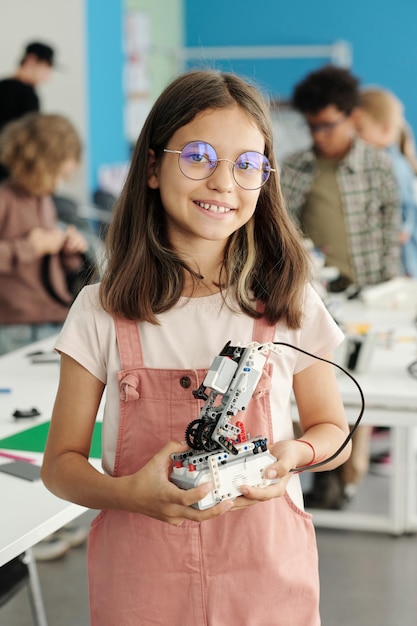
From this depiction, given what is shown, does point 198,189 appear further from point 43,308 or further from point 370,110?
point 370,110

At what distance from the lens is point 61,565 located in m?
3.07

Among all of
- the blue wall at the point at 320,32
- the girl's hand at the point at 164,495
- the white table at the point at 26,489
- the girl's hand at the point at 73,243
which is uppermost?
the blue wall at the point at 320,32

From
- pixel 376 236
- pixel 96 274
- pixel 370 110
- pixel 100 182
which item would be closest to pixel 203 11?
pixel 100 182

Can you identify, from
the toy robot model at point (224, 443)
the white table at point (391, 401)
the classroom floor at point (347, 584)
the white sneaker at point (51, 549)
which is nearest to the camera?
the toy robot model at point (224, 443)

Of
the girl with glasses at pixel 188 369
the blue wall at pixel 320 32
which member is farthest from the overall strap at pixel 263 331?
the blue wall at pixel 320 32

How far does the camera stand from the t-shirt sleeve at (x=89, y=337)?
1388mm

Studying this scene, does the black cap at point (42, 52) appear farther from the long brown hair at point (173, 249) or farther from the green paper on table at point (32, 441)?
the long brown hair at point (173, 249)

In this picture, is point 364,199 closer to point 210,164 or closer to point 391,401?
point 391,401

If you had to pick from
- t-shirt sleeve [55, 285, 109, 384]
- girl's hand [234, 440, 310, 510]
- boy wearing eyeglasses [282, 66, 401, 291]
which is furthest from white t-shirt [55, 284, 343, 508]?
boy wearing eyeglasses [282, 66, 401, 291]

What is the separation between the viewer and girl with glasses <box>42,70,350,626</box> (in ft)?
4.51

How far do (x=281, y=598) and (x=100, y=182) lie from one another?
5666mm

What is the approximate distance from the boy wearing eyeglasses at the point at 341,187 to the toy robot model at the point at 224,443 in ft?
9.78

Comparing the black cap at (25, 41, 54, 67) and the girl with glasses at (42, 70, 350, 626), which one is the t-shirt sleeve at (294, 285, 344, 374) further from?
the black cap at (25, 41, 54, 67)

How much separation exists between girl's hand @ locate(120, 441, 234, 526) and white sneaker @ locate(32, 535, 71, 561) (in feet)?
6.53
